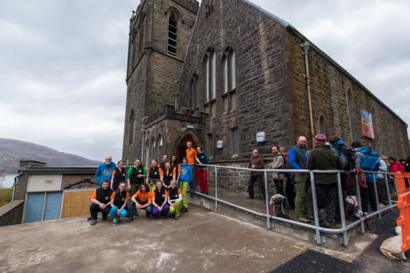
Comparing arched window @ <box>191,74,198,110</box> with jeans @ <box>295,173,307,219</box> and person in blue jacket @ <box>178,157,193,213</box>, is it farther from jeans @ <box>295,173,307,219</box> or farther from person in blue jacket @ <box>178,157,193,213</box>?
jeans @ <box>295,173,307,219</box>

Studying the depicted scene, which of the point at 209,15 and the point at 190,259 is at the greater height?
the point at 209,15

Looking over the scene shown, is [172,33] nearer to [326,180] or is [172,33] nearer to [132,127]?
[132,127]

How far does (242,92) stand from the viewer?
9016mm

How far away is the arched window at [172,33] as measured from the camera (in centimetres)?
1782

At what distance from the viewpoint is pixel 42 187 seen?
11.5 m

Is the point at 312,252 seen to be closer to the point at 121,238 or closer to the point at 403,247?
the point at 403,247

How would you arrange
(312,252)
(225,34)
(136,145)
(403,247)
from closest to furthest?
(403,247) → (312,252) → (225,34) → (136,145)

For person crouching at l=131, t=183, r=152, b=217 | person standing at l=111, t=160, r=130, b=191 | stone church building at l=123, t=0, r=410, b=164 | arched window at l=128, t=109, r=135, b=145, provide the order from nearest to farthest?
person crouching at l=131, t=183, r=152, b=217 → person standing at l=111, t=160, r=130, b=191 → stone church building at l=123, t=0, r=410, b=164 → arched window at l=128, t=109, r=135, b=145

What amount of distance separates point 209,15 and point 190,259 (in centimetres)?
1320

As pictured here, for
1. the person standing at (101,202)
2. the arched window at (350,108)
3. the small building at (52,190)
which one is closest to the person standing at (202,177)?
the person standing at (101,202)

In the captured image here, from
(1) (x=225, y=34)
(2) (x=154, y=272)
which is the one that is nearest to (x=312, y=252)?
(2) (x=154, y=272)

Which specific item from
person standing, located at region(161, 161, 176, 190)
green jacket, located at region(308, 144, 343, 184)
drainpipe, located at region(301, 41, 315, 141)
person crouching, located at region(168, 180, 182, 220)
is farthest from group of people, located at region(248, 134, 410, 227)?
person standing, located at region(161, 161, 176, 190)

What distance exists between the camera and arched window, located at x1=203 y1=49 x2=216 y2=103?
1119cm

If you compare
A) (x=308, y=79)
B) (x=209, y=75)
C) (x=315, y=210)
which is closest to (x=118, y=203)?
(x=315, y=210)
